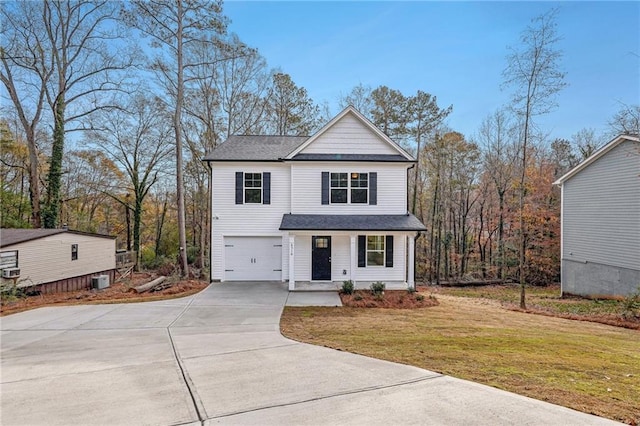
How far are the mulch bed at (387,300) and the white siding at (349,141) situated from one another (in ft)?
20.2

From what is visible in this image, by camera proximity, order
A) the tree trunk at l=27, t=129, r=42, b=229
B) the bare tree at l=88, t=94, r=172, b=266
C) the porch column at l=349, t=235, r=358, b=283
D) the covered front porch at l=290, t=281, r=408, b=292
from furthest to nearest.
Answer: the bare tree at l=88, t=94, r=172, b=266, the tree trunk at l=27, t=129, r=42, b=229, the covered front porch at l=290, t=281, r=408, b=292, the porch column at l=349, t=235, r=358, b=283

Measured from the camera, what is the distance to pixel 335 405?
151 inches

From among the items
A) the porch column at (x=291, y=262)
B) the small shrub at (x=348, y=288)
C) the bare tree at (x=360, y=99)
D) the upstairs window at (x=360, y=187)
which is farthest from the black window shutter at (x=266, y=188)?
the bare tree at (x=360, y=99)

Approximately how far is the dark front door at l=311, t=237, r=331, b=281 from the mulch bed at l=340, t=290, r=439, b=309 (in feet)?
6.84

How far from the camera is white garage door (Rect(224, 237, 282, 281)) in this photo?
568 inches

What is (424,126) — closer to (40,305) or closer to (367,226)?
(367,226)

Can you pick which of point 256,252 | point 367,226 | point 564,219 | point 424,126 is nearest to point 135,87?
point 256,252

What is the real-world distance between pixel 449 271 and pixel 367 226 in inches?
681

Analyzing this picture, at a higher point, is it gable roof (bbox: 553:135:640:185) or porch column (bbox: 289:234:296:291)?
gable roof (bbox: 553:135:640:185)

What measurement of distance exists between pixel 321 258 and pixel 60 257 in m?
12.5

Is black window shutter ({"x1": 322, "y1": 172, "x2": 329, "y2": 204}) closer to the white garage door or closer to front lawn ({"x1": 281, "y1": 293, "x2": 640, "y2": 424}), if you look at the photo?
the white garage door

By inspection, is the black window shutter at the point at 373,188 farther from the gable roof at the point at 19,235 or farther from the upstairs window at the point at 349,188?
the gable roof at the point at 19,235

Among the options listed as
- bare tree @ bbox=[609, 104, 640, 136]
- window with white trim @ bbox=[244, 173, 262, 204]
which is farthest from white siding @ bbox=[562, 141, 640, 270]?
window with white trim @ bbox=[244, 173, 262, 204]

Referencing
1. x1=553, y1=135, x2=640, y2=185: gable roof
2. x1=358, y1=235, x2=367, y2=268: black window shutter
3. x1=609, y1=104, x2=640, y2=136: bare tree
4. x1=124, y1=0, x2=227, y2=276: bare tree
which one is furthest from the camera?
x1=124, y1=0, x2=227, y2=276: bare tree
